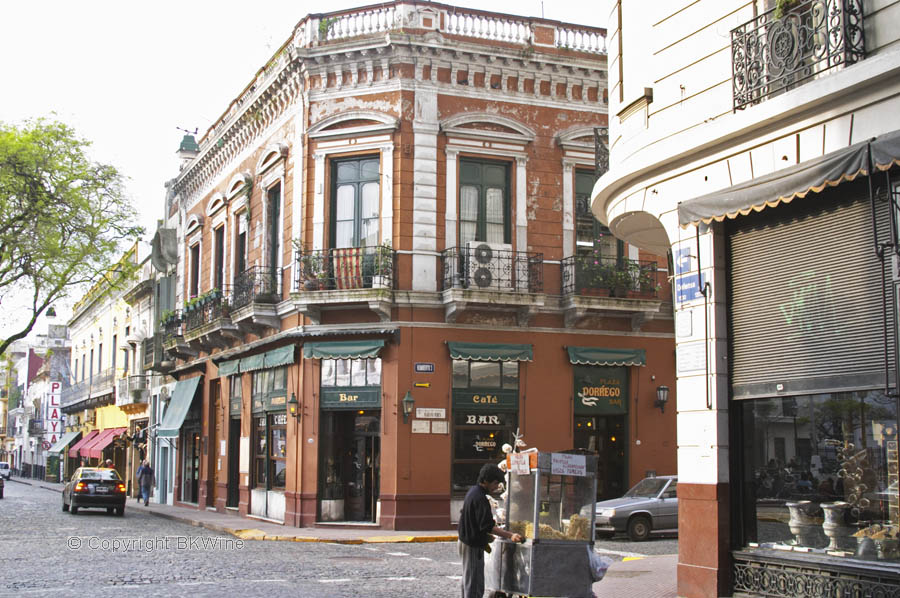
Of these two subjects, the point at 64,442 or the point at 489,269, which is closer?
the point at 489,269

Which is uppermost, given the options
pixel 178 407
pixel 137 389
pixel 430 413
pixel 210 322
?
pixel 210 322

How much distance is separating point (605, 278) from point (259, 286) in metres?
8.86

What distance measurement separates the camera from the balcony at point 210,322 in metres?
27.3

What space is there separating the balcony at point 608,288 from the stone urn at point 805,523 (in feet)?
41.6

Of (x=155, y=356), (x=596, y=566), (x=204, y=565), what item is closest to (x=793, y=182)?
(x=596, y=566)

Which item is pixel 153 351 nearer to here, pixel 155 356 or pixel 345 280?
pixel 155 356

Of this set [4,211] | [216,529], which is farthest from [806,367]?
[4,211]

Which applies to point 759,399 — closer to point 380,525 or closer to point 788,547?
point 788,547

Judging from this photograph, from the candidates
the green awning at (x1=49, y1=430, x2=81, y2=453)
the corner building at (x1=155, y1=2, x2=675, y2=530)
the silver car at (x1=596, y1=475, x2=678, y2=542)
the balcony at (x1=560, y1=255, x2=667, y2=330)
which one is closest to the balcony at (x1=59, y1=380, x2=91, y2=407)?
the green awning at (x1=49, y1=430, x2=81, y2=453)

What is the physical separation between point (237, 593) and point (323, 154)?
44.9 feet

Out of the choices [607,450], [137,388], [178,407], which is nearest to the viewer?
[607,450]

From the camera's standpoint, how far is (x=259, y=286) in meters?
25.2

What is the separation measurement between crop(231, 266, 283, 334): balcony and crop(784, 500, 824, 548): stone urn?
1643 centimetres

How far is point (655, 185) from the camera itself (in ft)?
41.1
